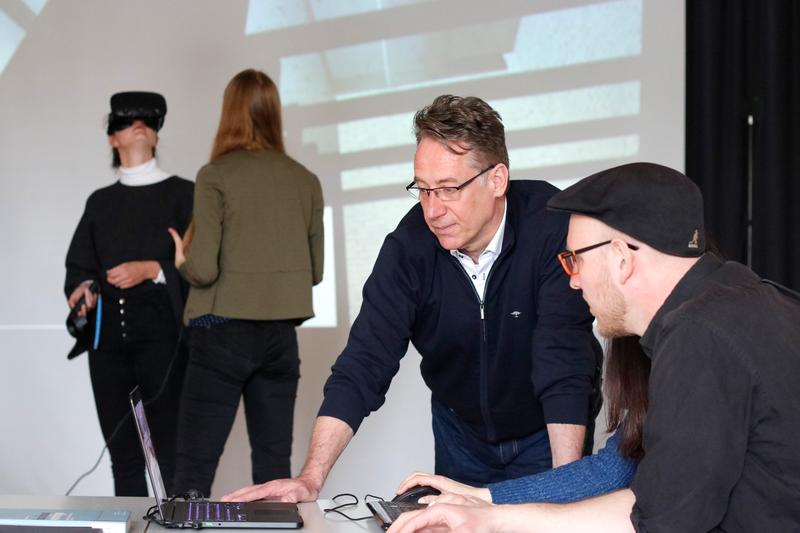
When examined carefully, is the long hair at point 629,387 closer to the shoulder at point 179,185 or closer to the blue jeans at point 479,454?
the blue jeans at point 479,454

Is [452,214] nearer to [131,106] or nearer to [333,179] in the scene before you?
[131,106]

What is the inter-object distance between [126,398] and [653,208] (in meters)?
2.32

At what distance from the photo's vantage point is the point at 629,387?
1659 mm

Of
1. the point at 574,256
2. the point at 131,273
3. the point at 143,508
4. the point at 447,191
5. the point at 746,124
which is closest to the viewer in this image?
the point at 574,256

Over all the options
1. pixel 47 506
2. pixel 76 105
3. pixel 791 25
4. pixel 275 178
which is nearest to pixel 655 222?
pixel 47 506

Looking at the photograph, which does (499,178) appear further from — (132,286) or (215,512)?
(132,286)

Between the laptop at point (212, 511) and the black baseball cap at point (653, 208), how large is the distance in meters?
0.73

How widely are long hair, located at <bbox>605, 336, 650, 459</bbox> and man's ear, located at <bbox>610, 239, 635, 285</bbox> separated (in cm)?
30

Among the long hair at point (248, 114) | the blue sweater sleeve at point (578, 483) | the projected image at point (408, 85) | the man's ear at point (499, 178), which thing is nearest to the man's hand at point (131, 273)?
the long hair at point (248, 114)

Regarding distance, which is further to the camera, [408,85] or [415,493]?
[408,85]

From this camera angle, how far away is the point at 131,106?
3.18 meters

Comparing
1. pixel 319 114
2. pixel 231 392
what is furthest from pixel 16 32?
pixel 231 392

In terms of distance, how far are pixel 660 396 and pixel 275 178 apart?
76.1 inches

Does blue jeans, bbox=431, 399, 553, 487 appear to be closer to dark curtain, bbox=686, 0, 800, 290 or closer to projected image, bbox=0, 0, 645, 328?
dark curtain, bbox=686, 0, 800, 290
